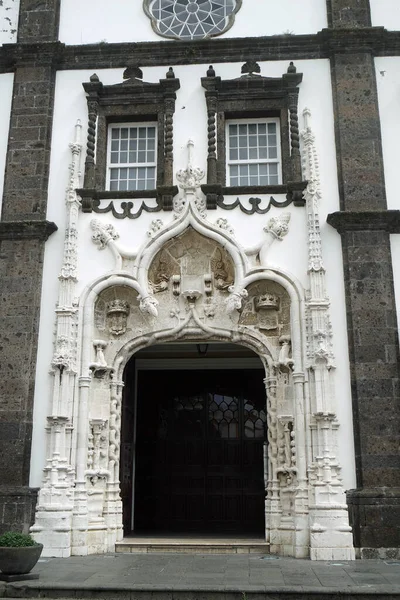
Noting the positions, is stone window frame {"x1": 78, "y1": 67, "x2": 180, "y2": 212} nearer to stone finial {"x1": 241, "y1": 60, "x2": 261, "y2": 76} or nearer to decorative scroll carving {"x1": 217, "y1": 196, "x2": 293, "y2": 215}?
decorative scroll carving {"x1": 217, "y1": 196, "x2": 293, "y2": 215}

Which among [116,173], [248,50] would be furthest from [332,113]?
[116,173]

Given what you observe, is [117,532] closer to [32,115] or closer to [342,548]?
[342,548]

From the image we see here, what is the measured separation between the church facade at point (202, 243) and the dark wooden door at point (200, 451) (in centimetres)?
63

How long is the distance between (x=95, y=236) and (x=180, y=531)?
6462 mm

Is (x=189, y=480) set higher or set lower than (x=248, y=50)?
lower

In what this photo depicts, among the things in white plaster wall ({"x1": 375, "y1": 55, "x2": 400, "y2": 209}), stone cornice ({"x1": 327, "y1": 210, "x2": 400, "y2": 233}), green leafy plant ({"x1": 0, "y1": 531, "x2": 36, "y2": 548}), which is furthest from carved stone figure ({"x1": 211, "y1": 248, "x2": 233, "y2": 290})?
green leafy plant ({"x1": 0, "y1": 531, "x2": 36, "y2": 548})

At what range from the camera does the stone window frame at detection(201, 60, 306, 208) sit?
1383 centimetres

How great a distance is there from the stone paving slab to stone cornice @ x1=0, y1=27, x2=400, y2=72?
9.60 meters

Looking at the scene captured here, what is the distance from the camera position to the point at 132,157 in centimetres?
1457

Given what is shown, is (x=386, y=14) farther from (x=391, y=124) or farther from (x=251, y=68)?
(x=251, y=68)

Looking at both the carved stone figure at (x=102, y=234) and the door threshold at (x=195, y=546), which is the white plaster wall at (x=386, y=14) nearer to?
the carved stone figure at (x=102, y=234)

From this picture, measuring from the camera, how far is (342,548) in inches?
454

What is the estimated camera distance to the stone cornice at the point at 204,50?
1422cm

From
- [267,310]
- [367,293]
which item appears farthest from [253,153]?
[367,293]
